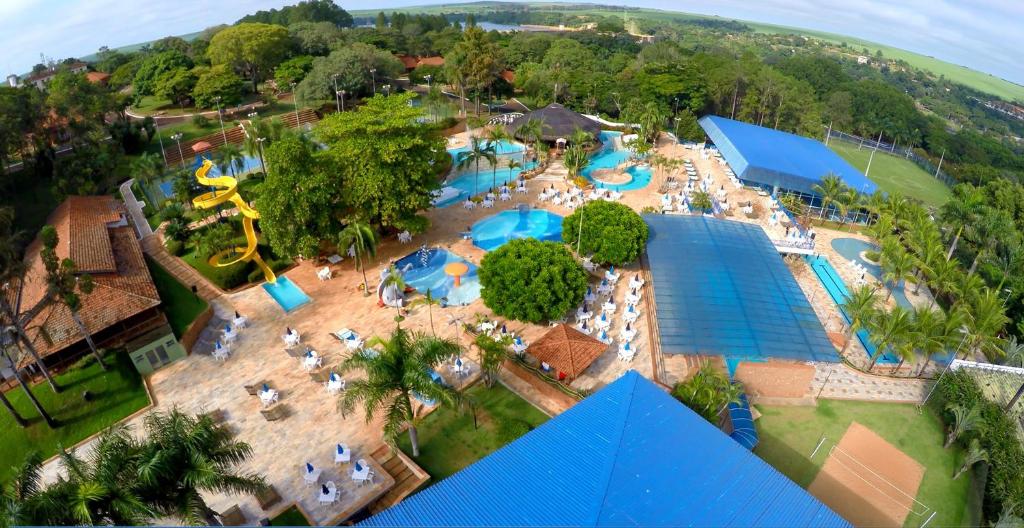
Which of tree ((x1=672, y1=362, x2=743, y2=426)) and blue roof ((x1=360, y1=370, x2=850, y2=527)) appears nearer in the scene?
blue roof ((x1=360, y1=370, x2=850, y2=527))

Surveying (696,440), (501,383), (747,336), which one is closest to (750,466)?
(696,440)

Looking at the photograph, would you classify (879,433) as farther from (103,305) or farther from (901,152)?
(901,152)

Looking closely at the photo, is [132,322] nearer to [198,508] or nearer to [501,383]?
[198,508]

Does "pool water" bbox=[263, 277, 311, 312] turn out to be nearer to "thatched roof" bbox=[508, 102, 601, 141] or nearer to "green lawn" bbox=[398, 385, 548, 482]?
"green lawn" bbox=[398, 385, 548, 482]

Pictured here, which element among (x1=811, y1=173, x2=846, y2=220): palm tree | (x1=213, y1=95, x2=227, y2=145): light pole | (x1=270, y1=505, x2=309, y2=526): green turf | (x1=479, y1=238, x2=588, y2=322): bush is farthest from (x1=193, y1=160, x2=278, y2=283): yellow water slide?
(x1=811, y1=173, x2=846, y2=220): palm tree

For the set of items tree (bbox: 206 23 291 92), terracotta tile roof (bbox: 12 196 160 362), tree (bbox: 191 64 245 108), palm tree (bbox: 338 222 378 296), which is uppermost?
tree (bbox: 206 23 291 92)

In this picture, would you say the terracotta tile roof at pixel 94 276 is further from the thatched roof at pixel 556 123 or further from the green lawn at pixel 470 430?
the thatched roof at pixel 556 123

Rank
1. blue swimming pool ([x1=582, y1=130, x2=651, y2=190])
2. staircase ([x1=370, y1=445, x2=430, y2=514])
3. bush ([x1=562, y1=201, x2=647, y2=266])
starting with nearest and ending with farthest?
staircase ([x1=370, y1=445, x2=430, y2=514]) < bush ([x1=562, y1=201, x2=647, y2=266]) < blue swimming pool ([x1=582, y1=130, x2=651, y2=190])

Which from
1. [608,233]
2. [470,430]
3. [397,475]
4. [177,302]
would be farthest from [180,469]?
[608,233]
